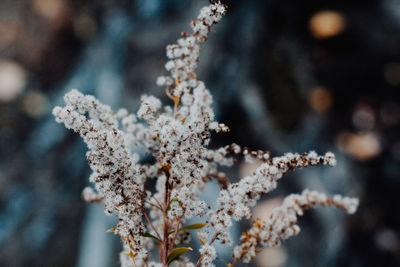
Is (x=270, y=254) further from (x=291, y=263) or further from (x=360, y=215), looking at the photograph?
(x=360, y=215)

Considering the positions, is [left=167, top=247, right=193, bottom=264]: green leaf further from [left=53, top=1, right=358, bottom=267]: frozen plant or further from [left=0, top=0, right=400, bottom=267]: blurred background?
[left=0, top=0, right=400, bottom=267]: blurred background

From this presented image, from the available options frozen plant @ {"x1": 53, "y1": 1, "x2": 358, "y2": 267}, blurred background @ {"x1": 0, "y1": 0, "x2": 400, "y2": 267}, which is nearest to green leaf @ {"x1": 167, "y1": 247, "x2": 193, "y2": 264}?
frozen plant @ {"x1": 53, "y1": 1, "x2": 358, "y2": 267}

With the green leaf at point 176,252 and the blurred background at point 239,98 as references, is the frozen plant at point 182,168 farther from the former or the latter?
the blurred background at point 239,98

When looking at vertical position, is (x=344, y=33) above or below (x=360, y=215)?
above

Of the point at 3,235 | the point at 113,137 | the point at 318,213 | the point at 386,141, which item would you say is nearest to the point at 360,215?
the point at 318,213

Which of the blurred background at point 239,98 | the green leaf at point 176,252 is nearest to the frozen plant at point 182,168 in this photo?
the green leaf at point 176,252

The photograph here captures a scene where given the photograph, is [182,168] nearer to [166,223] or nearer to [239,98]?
[166,223]

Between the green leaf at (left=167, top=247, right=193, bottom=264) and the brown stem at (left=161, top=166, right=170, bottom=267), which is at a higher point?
the brown stem at (left=161, top=166, right=170, bottom=267)

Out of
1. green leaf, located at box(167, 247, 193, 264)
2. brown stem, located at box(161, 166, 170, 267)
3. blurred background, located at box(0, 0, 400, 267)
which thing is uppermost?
blurred background, located at box(0, 0, 400, 267)

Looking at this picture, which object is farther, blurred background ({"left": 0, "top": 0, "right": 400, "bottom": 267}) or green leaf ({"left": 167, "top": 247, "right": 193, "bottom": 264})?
blurred background ({"left": 0, "top": 0, "right": 400, "bottom": 267})
